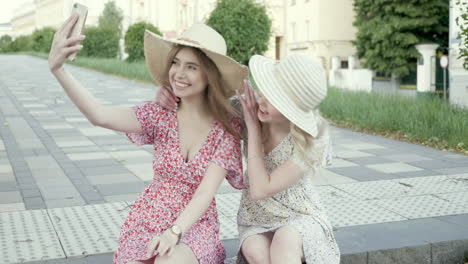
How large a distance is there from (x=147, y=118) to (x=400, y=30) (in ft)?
78.3

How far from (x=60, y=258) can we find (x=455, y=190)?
340 cm

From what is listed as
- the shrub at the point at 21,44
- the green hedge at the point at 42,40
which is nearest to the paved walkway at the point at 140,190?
the green hedge at the point at 42,40

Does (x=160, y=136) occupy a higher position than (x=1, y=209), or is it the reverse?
(x=160, y=136)

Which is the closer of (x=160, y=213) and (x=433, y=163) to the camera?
(x=160, y=213)

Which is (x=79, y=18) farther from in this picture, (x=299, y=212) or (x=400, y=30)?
(x=400, y=30)

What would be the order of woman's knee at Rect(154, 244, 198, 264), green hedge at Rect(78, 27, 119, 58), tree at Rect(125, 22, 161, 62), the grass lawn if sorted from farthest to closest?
green hedge at Rect(78, 27, 119, 58), tree at Rect(125, 22, 161, 62), the grass lawn, woman's knee at Rect(154, 244, 198, 264)

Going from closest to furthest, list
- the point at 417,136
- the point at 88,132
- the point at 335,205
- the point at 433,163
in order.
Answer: the point at 335,205, the point at 433,163, the point at 417,136, the point at 88,132

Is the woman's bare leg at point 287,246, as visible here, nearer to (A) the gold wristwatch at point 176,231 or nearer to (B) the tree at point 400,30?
(A) the gold wristwatch at point 176,231

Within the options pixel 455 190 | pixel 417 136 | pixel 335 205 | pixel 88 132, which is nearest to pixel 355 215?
pixel 335 205

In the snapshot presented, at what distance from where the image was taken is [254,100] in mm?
2852

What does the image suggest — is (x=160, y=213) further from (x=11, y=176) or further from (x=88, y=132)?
(x=88, y=132)

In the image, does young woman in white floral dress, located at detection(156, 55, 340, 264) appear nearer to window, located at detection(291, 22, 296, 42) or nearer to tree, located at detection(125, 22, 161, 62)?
tree, located at detection(125, 22, 161, 62)

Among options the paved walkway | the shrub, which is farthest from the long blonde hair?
the shrub

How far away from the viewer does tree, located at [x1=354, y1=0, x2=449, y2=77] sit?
2491 centimetres
